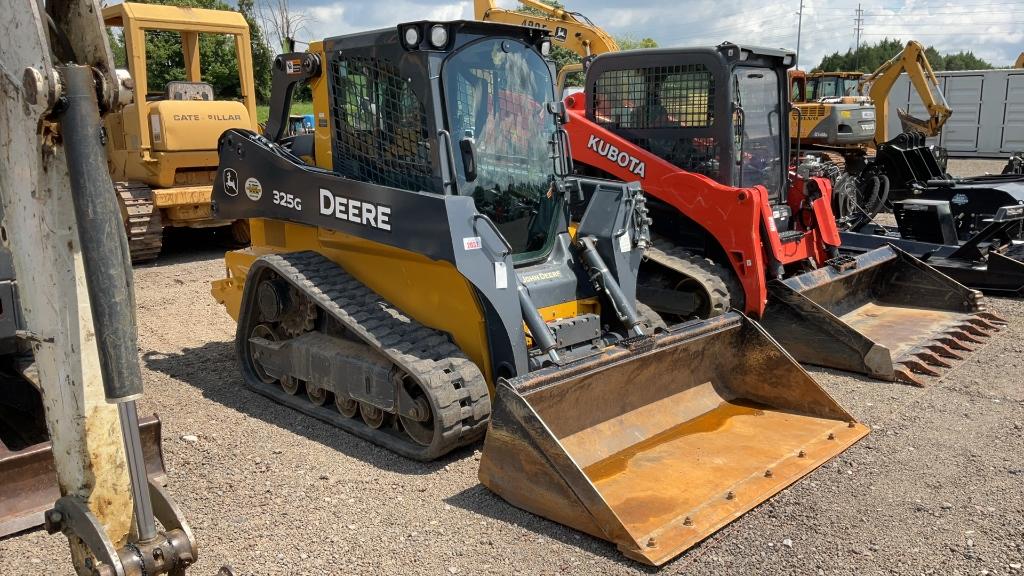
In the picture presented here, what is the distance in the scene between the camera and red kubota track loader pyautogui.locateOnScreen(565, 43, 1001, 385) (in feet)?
21.2

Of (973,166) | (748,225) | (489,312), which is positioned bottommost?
(973,166)

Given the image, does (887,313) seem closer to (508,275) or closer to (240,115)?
(508,275)

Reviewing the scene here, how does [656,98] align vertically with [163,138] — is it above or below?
above

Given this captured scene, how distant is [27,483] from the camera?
12.3 ft

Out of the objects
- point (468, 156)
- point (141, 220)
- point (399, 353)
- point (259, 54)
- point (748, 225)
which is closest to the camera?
point (399, 353)

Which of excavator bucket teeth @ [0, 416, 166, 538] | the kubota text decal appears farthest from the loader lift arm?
excavator bucket teeth @ [0, 416, 166, 538]

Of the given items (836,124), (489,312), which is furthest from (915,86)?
A: (489,312)

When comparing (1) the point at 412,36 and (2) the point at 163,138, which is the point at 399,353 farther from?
(2) the point at 163,138

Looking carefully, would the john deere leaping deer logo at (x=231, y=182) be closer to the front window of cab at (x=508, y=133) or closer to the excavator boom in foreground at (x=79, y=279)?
the front window of cab at (x=508, y=133)

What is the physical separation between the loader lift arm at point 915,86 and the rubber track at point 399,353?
13329 millimetres

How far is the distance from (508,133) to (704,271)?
224 centimetres

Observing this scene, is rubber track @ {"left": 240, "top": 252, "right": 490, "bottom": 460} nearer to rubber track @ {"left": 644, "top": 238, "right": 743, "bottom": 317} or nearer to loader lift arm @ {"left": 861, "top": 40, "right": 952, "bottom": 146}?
rubber track @ {"left": 644, "top": 238, "right": 743, "bottom": 317}

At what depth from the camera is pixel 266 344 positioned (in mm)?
5676

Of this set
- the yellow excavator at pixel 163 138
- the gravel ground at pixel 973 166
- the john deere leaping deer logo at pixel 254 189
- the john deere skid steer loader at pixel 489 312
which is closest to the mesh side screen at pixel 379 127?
the john deere skid steer loader at pixel 489 312
